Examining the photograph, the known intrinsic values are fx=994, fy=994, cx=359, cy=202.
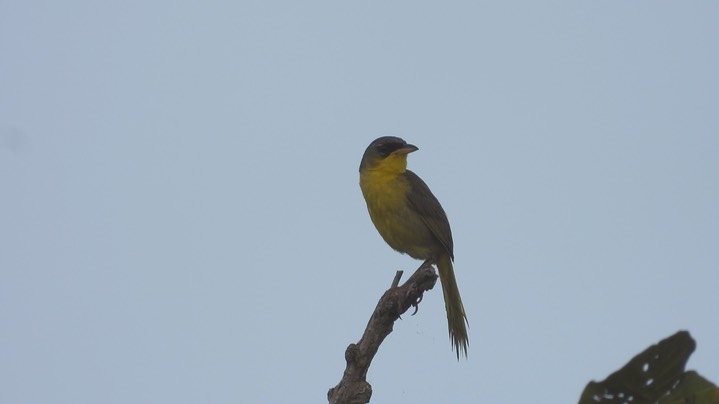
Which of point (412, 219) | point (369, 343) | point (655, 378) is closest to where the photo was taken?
point (655, 378)

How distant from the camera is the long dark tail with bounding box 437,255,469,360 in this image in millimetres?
7910

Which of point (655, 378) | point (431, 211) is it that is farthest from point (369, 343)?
point (431, 211)

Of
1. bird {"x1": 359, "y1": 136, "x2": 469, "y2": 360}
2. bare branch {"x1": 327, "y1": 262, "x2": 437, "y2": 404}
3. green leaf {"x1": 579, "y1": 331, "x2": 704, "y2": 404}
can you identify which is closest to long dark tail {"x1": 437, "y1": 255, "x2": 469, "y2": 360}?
bird {"x1": 359, "y1": 136, "x2": 469, "y2": 360}

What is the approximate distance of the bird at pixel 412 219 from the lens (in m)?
7.99

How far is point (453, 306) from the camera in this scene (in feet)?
26.6

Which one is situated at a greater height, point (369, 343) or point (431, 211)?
point (431, 211)

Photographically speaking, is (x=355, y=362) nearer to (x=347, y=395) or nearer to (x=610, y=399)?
(x=347, y=395)

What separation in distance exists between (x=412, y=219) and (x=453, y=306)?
0.80m

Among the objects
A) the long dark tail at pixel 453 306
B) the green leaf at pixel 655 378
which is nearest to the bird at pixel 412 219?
the long dark tail at pixel 453 306

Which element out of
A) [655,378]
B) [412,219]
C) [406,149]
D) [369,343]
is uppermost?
[406,149]

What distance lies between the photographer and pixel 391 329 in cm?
559

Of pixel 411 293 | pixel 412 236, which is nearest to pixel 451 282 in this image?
pixel 412 236

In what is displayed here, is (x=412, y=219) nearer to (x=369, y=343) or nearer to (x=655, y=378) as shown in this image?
(x=369, y=343)

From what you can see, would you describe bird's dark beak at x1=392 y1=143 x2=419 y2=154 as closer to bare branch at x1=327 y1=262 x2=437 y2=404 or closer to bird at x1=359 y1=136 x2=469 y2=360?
bird at x1=359 y1=136 x2=469 y2=360
